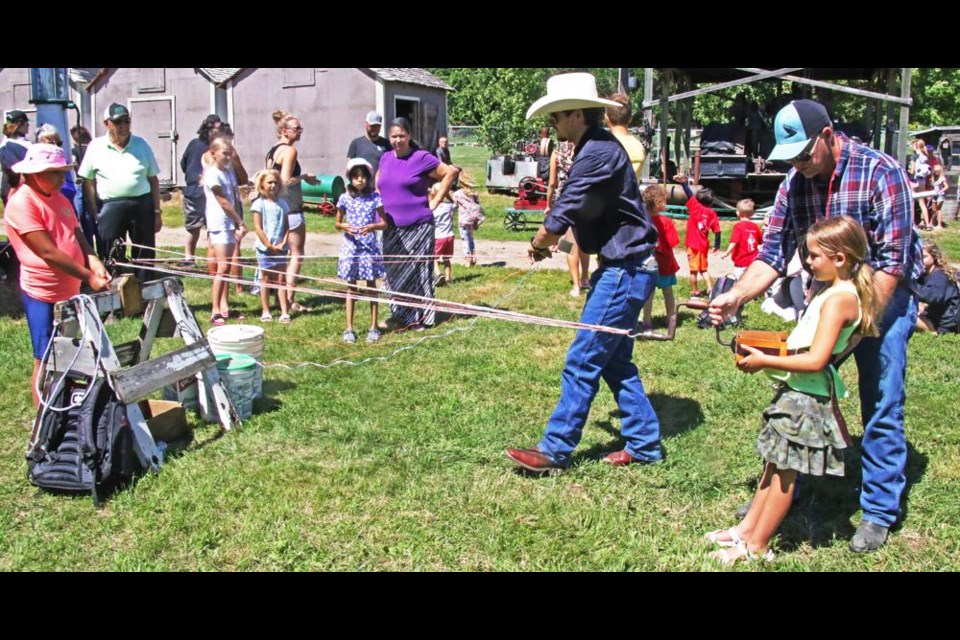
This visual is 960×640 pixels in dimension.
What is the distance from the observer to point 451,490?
14.9 ft

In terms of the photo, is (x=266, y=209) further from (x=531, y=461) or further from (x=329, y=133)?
(x=329, y=133)

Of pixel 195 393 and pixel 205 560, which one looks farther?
pixel 195 393

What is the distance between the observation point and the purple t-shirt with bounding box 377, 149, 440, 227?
25.8 ft

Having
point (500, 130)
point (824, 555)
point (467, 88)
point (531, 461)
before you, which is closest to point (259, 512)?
point (531, 461)

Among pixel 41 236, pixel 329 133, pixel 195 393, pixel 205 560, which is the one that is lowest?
pixel 205 560

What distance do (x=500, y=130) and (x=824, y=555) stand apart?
26.7m

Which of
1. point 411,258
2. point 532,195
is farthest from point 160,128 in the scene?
point 411,258

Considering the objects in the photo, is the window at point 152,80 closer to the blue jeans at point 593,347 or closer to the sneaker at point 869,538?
the blue jeans at point 593,347

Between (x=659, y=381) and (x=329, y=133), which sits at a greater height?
(x=329, y=133)

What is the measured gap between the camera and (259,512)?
429 cm

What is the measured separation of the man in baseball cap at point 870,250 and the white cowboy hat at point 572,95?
3.47 ft

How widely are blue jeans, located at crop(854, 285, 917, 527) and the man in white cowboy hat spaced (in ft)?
4.05

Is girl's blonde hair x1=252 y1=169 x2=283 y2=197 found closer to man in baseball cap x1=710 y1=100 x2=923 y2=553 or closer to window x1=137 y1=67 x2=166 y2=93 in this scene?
man in baseball cap x1=710 y1=100 x2=923 y2=553

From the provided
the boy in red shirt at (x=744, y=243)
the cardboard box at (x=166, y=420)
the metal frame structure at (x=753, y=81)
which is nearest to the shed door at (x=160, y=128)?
the metal frame structure at (x=753, y=81)
